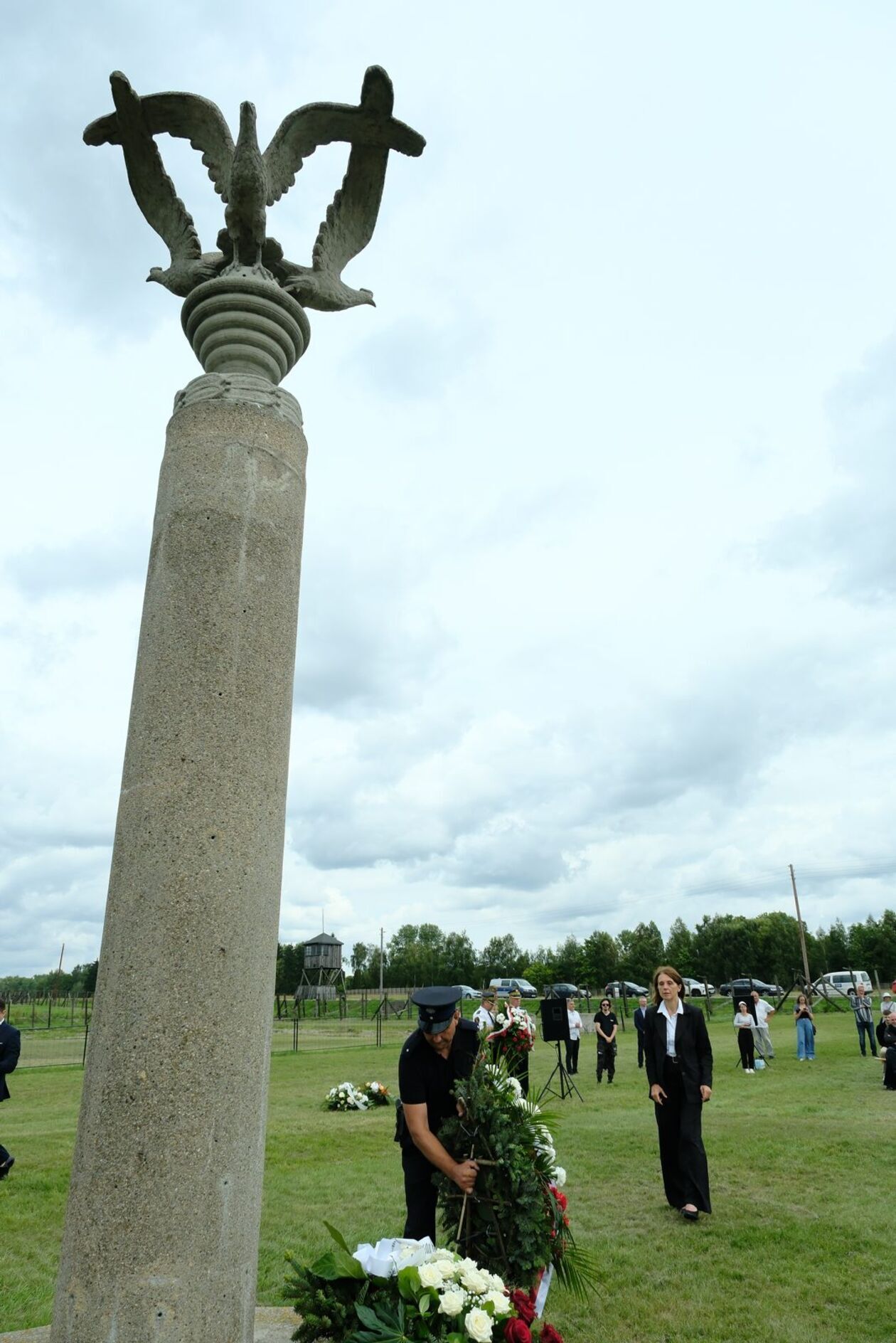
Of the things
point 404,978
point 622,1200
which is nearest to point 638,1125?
point 622,1200

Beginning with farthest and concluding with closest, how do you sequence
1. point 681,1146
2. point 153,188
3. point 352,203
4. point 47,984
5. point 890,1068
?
point 47,984, point 890,1068, point 681,1146, point 352,203, point 153,188

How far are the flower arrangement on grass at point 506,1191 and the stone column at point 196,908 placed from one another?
1.35 metres

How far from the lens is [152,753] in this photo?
335 centimetres

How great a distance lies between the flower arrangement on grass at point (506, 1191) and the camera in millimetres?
4004

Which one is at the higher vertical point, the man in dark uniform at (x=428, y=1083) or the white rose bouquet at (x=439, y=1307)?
the man in dark uniform at (x=428, y=1083)

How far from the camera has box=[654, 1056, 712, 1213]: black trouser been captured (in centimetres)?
744

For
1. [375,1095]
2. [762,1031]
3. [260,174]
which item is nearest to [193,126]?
[260,174]

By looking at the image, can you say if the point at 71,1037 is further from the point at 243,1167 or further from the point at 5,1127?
the point at 243,1167

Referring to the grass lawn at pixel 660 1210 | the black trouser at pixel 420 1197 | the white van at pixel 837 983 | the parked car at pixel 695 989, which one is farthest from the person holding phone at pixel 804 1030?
the parked car at pixel 695 989

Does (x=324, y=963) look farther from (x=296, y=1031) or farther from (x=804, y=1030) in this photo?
(x=804, y=1030)

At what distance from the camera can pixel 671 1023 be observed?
26.4ft

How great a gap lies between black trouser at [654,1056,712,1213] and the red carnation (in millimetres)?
4387

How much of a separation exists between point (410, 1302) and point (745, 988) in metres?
53.0

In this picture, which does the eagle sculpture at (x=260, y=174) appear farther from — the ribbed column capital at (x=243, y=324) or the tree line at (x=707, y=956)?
the tree line at (x=707, y=956)
